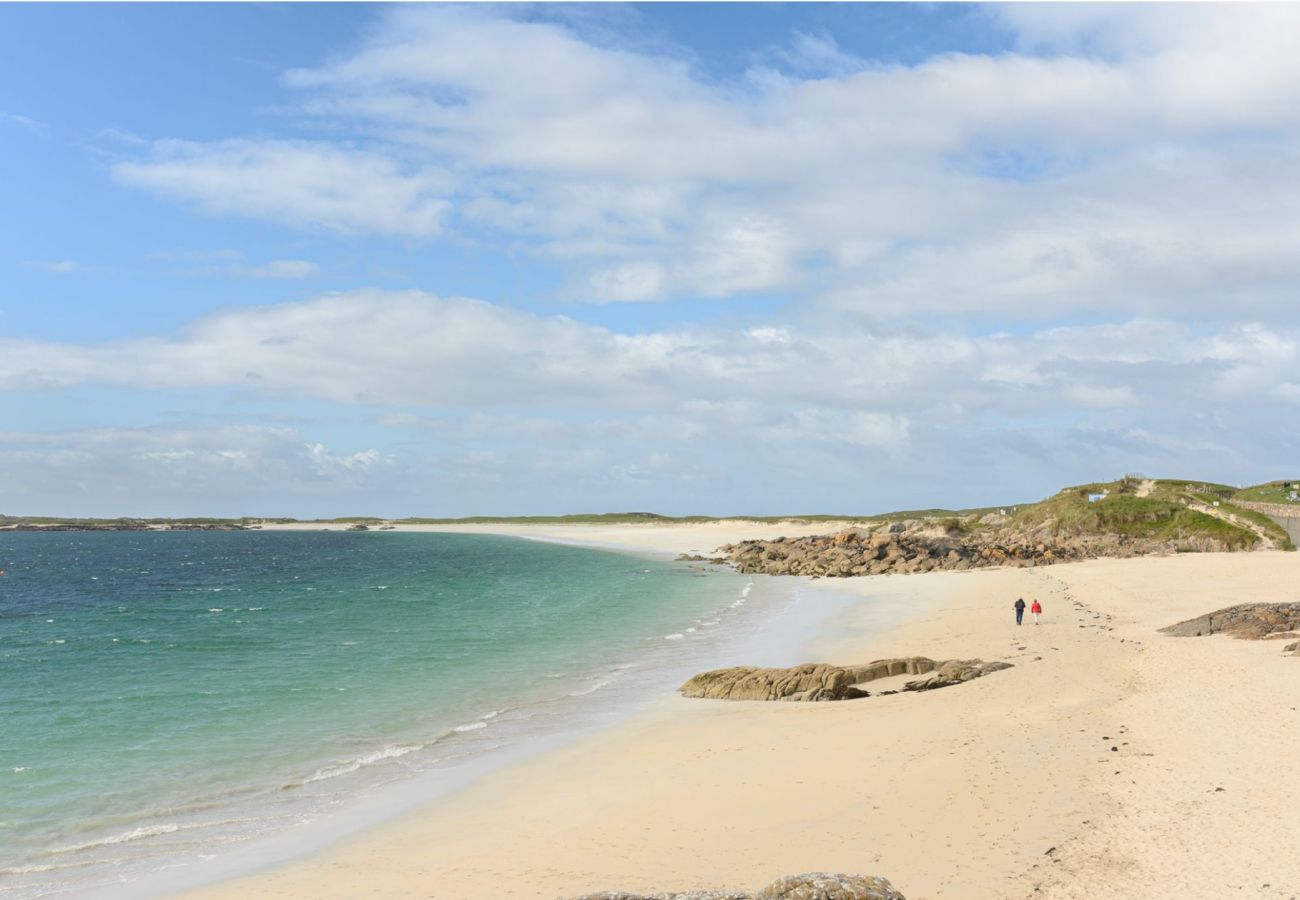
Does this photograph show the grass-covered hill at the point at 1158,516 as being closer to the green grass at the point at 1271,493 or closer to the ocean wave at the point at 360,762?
the green grass at the point at 1271,493

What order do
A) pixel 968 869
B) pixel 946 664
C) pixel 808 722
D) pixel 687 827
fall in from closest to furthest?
1. pixel 968 869
2. pixel 687 827
3. pixel 808 722
4. pixel 946 664

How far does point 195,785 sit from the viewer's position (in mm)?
19141

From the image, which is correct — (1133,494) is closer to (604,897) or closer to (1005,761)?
(1005,761)

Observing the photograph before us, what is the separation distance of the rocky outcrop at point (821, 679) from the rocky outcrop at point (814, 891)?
54.7 ft

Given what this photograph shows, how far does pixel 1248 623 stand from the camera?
32094mm

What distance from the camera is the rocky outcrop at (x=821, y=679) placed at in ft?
85.3

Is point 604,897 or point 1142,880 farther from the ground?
point 604,897

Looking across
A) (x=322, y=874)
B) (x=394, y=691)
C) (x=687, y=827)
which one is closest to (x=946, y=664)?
(x=687, y=827)

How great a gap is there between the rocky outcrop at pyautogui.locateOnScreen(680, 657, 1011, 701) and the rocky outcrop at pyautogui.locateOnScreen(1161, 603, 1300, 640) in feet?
32.0

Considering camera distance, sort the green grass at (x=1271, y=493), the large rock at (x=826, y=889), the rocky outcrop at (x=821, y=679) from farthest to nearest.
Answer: the green grass at (x=1271, y=493) → the rocky outcrop at (x=821, y=679) → the large rock at (x=826, y=889)

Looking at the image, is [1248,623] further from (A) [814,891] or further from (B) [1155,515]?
(B) [1155,515]

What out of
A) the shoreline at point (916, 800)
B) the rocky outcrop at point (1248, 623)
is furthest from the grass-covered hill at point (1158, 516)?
the shoreline at point (916, 800)

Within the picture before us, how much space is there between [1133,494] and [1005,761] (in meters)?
86.3

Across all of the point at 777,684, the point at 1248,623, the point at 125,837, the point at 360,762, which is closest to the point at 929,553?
the point at 1248,623
